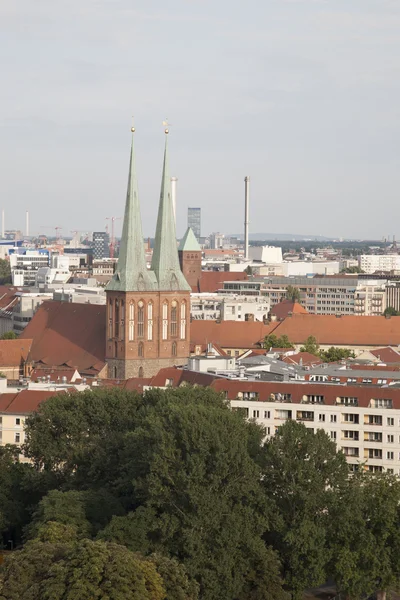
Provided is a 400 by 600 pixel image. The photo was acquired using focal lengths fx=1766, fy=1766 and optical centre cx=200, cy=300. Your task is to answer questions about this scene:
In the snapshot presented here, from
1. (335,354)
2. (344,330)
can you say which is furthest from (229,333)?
(335,354)

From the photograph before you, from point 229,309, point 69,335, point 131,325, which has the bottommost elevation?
point 229,309

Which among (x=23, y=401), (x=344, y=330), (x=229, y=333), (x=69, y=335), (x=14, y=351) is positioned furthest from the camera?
(x=344, y=330)

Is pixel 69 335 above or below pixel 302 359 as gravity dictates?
above

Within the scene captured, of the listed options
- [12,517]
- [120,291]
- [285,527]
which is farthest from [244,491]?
[120,291]

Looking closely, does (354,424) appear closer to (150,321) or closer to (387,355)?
(150,321)

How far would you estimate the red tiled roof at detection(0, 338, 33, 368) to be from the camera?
13012 centimetres

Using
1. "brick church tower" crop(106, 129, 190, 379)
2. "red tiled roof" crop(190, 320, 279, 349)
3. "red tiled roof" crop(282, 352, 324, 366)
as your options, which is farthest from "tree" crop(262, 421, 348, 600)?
"red tiled roof" crop(190, 320, 279, 349)

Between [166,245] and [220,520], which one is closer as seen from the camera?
[220,520]

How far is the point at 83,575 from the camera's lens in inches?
2518

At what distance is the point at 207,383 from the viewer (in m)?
98.9

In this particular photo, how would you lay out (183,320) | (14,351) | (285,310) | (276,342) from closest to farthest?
(183,320) → (14,351) → (276,342) → (285,310)

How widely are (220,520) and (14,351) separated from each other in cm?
6201

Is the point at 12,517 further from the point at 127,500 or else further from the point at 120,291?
the point at 120,291

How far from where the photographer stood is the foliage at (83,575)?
6369 centimetres
